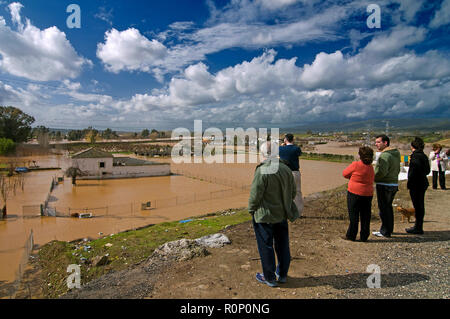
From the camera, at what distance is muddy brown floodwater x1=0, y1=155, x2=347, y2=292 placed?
42.1ft

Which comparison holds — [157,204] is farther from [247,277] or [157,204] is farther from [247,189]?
[247,277]

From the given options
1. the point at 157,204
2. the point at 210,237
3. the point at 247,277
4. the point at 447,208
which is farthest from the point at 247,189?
the point at 247,277

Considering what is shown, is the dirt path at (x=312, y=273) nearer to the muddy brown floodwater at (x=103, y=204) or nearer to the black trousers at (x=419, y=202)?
the black trousers at (x=419, y=202)

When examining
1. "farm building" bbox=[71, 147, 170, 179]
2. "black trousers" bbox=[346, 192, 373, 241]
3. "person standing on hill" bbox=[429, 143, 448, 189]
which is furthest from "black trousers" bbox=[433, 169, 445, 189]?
"farm building" bbox=[71, 147, 170, 179]

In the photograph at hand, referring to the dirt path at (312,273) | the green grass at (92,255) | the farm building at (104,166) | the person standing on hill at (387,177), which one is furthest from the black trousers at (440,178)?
the farm building at (104,166)

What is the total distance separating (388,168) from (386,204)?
0.70m

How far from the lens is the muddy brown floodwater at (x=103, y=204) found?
505 inches

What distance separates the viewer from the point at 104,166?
3150cm

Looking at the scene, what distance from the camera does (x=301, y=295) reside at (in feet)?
10.3

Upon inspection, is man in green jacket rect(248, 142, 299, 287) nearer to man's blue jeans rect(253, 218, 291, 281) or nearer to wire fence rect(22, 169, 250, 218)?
man's blue jeans rect(253, 218, 291, 281)

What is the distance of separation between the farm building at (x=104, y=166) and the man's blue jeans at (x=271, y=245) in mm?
31625

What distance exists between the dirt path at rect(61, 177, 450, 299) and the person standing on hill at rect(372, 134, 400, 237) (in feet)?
1.71

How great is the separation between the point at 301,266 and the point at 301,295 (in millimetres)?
848
